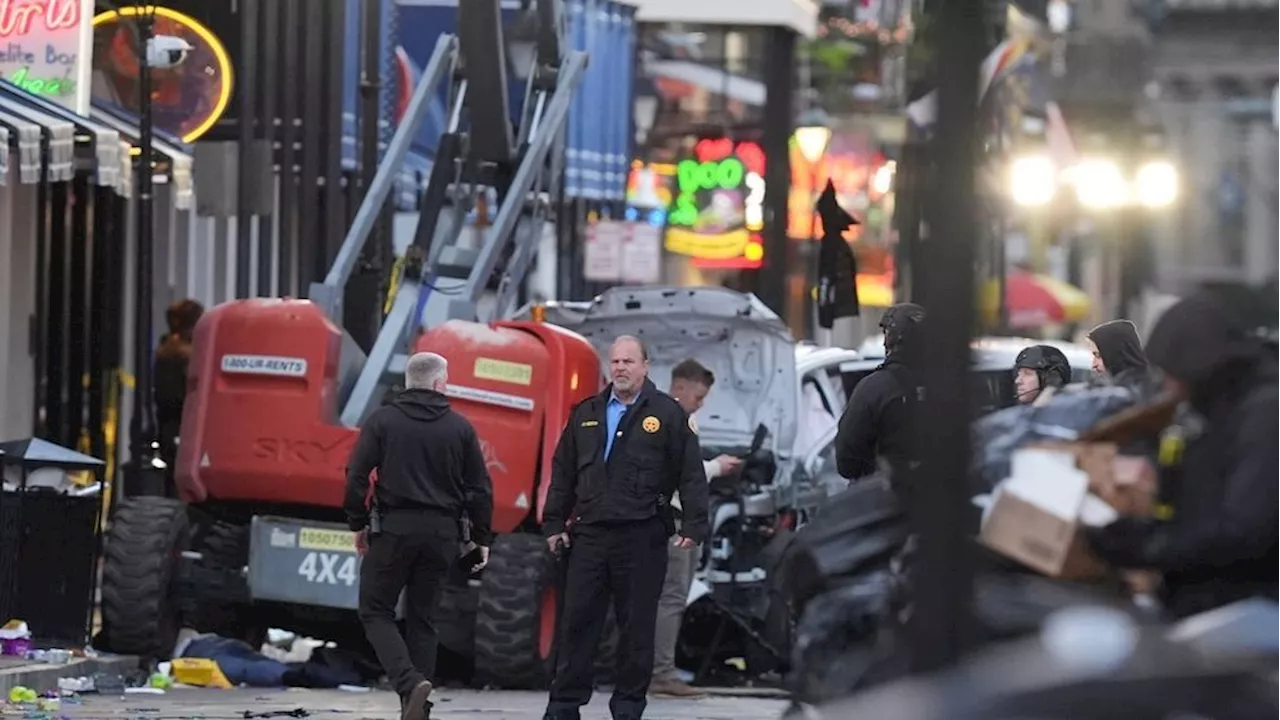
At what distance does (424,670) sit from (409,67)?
15053 mm

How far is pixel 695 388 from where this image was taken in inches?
603

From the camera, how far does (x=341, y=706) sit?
1459 centimetres

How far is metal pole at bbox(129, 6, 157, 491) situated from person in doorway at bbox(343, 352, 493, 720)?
5.38 meters

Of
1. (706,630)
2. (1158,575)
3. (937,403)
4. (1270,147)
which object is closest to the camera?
(937,403)

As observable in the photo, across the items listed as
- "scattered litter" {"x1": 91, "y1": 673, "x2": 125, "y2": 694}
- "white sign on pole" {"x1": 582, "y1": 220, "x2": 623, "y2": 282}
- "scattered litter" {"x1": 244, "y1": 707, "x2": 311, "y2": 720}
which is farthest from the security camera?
"white sign on pole" {"x1": 582, "y1": 220, "x2": 623, "y2": 282}

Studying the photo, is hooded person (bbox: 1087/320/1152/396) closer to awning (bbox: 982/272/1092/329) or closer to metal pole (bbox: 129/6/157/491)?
metal pole (bbox: 129/6/157/491)

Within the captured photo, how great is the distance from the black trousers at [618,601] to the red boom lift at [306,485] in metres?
2.04

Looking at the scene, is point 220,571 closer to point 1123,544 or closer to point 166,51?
point 166,51

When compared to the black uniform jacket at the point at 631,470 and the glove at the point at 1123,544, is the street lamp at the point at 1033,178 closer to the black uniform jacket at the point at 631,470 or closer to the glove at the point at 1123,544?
the black uniform jacket at the point at 631,470

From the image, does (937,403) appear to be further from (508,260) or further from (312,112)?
(312,112)

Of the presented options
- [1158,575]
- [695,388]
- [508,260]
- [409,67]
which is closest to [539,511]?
[695,388]

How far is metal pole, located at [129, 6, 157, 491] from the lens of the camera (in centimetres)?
1861

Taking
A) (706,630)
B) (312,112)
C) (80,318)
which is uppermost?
(312,112)

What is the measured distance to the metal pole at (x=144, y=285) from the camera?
1861 cm
